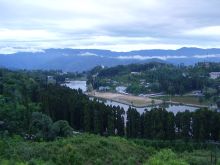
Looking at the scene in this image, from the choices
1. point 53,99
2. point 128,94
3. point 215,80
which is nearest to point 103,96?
point 128,94

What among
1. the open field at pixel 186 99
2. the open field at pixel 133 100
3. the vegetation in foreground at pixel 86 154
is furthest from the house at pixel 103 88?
the vegetation in foreground at pixel 86 154

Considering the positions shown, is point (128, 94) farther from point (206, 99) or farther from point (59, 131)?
Answer: point (59, 131)

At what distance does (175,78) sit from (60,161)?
59299 millimetres

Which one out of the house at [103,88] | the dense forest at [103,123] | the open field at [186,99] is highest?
the dense forest at [103,123]

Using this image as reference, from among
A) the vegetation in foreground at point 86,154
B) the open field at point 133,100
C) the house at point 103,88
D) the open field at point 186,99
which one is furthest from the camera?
the house at point 103,88

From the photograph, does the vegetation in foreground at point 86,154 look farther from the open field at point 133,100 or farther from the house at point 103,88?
the house at point 103,88

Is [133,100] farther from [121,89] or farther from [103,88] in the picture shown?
[103,88]

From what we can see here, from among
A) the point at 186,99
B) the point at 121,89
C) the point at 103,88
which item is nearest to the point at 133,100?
the point at 186,99

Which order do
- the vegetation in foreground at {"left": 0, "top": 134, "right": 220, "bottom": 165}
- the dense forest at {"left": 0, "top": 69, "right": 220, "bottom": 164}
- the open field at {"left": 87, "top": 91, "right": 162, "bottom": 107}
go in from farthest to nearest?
the open field at {"left": 87, "top": 91, "right": 162, "bottom": 107} < the dense forest at {"left": 0, "top": 69, "right": 220, "bottom": 164} < the vegetation in foreground at {"left": 0, "top": 134, "right": 220, "bottom": 165}

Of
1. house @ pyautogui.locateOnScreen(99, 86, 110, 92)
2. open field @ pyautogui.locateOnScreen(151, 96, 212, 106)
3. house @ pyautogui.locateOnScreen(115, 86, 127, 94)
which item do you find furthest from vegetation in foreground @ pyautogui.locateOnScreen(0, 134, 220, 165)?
house @ pyautogui.locateOnScreen(99, 86, 110, 92)

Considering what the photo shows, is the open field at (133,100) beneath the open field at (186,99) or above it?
beneath

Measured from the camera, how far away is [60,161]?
2059 cm

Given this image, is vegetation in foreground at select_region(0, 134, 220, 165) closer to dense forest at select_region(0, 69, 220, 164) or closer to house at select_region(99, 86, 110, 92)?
dense forest at select_region(0, 69, 220, 164)

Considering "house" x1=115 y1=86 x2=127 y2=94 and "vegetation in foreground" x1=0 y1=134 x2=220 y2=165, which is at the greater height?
"vegetation in foreground" x1=0 y1=134 x2=220 y2=165
